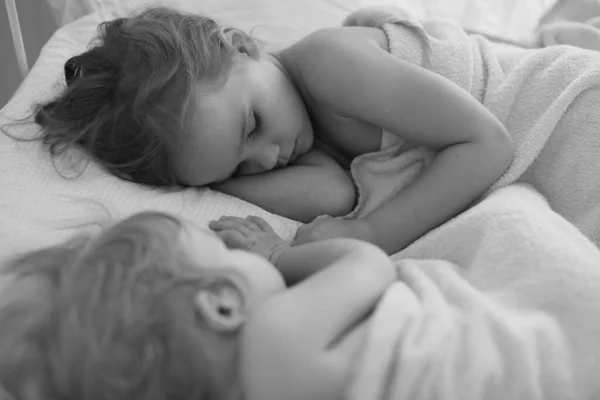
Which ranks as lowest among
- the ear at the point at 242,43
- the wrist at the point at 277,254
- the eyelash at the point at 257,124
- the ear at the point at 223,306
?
the wrist at the point at 277,254

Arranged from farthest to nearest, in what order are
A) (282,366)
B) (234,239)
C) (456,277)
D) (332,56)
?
(332,56)
(234,239)
(456,277)
(282,366)

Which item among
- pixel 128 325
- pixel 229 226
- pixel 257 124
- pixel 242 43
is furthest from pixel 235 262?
pixel 242 43

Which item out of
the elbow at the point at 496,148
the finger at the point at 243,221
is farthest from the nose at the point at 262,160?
the elbow at the point at 496,148

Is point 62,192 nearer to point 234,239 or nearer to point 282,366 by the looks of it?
point 234,239

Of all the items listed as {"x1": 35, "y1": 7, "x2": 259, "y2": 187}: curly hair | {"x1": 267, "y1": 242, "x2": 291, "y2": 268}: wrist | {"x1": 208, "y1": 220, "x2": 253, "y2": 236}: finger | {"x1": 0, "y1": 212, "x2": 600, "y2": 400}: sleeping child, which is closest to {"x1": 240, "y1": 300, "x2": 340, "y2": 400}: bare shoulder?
{"x1": 0, "y1": 212, "x2": 600, "y2": 400}: sleeping child

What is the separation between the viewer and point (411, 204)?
930mm

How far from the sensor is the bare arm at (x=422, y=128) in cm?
91

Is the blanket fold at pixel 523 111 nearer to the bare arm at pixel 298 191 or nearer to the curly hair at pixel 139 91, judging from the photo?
the bare arm at pixel 298 191

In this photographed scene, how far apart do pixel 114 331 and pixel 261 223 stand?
378mm

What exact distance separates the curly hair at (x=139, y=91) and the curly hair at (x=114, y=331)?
0.33m

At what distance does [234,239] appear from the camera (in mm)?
860

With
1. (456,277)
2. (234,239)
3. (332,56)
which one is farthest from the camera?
(332,56)

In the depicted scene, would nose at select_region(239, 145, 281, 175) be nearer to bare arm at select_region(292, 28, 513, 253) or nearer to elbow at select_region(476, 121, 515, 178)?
bare arm at select_region(292, 28, 513, 253)

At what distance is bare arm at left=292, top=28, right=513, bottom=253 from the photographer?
91 cm
